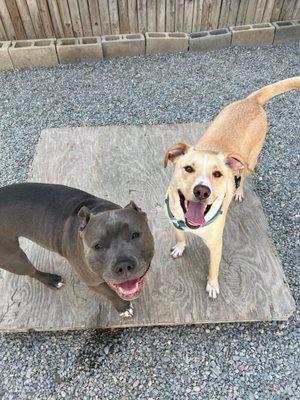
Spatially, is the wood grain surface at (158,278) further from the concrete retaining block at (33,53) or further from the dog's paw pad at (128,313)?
the concrete retaining block at (33,53)

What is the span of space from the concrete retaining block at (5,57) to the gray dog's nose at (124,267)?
18.9ft

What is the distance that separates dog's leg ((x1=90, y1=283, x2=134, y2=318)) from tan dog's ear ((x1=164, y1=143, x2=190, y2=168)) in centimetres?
116

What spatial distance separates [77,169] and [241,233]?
2.17 meters

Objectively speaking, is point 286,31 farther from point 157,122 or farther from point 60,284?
point 60,284

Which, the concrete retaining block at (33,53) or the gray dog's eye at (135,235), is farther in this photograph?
the concrete retaining block at (33,53)

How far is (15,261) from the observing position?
116 inches

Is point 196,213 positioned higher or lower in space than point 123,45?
higher

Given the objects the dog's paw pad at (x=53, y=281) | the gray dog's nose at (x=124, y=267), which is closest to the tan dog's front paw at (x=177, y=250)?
the dog's paw pad at (x=53, y=281)

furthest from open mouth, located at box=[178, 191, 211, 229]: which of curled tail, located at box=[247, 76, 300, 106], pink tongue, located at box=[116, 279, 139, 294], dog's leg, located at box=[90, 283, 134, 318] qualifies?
curled tail, located at box=[247, 76, 300, 106]

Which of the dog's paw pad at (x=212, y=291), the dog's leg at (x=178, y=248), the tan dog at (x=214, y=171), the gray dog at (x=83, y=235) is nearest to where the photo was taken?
the gray dog at (x=83, y=235)

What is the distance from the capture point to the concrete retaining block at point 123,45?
6.48 metres

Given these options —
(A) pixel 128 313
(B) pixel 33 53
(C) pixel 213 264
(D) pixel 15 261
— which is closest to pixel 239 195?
(C) pixel 213 264

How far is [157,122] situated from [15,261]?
3356 mm

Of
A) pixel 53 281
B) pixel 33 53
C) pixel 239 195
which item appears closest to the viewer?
pixel 53 281
